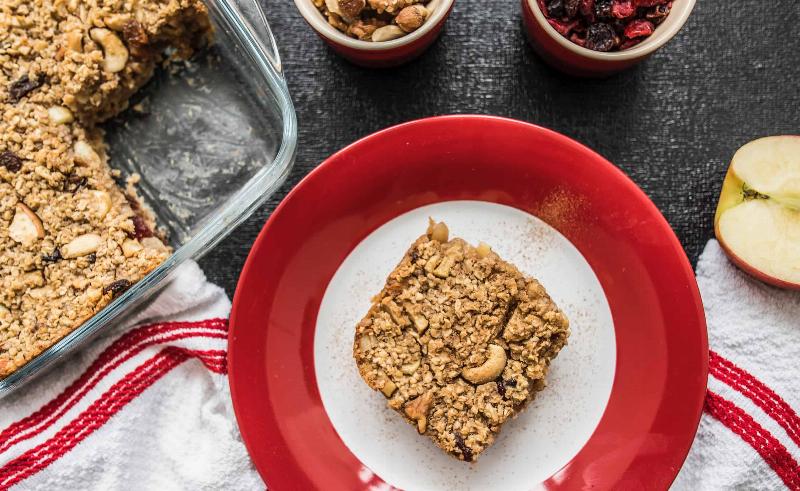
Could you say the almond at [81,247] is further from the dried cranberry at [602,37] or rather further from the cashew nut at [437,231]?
the dried cranberry at [602,37]

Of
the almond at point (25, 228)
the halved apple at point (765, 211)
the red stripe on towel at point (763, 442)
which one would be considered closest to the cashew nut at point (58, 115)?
the almond at point (25, 228)

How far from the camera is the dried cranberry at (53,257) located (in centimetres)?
177

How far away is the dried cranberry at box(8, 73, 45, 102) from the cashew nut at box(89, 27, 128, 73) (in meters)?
0.18

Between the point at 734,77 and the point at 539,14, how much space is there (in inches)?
26.2

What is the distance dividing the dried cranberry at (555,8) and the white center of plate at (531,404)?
517 mm

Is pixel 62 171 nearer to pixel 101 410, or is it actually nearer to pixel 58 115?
pixel 58 115

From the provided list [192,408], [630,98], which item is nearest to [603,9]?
[630,98]

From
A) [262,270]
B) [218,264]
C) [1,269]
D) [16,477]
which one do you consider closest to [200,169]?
[218,264]

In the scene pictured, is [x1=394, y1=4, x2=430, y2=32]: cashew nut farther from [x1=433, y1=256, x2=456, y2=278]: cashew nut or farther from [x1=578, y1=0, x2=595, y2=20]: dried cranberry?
[x1=433, y1=256, x2=456, y2=278]: cashew nut

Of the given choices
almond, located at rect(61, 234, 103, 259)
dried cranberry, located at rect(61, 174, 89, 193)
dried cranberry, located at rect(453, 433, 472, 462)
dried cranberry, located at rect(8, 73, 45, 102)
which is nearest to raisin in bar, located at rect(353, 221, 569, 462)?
dried cranberry, located at rect(453, 433, 472, 462)

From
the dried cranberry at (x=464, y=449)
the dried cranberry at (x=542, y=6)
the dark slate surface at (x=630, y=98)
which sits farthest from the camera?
the dark slate surface at (x=630, y=98)

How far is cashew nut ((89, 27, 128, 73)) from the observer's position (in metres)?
1.83

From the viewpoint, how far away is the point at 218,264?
1.98 meters

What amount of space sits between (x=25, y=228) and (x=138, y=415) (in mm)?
571
